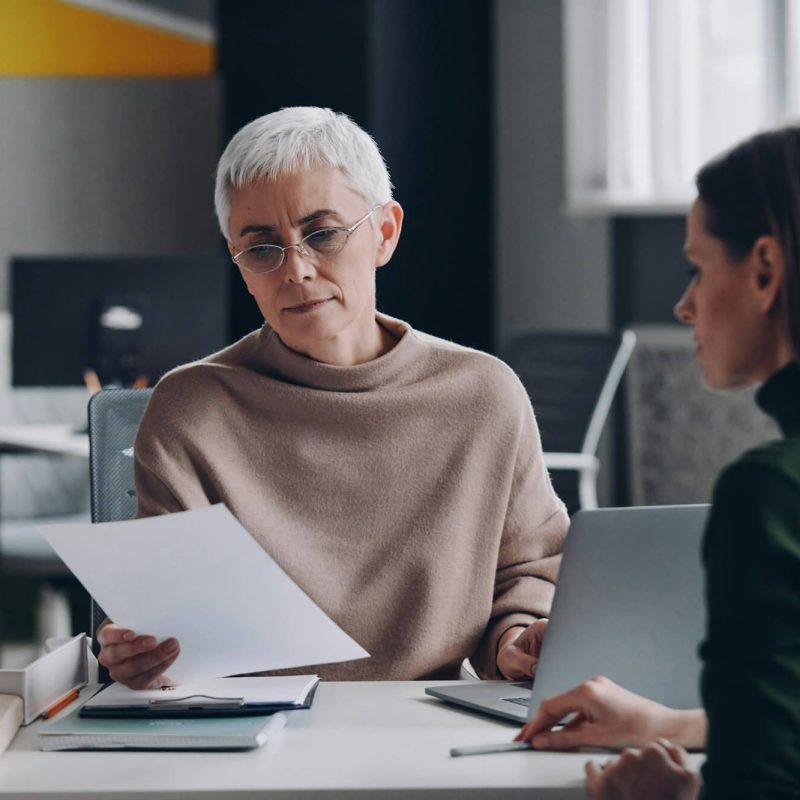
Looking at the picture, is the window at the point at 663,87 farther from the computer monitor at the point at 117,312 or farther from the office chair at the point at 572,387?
the computer monitor at the point at 117,312

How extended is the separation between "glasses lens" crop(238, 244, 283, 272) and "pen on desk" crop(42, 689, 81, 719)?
52cm

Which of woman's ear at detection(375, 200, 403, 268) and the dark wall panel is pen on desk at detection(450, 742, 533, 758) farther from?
the dark wall panel

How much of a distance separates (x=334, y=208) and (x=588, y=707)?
70cm

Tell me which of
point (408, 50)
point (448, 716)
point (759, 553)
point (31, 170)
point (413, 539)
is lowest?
point (448, 716)

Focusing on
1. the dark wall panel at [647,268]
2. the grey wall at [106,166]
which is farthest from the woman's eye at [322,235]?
the grey wall at [106,166]

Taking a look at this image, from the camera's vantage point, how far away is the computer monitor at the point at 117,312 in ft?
12.0

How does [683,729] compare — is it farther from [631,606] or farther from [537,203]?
[537,203]

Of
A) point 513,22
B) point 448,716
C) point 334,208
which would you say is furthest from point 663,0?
point 448,716

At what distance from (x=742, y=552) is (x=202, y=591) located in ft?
1.79

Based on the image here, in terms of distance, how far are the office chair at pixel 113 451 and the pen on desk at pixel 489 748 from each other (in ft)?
2.32

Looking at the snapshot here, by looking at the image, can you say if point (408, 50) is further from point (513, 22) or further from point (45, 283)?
point (45, 283)

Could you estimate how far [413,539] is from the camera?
5.43ft

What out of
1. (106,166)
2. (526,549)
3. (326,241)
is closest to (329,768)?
(526,549)

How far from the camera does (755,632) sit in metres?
0.92
